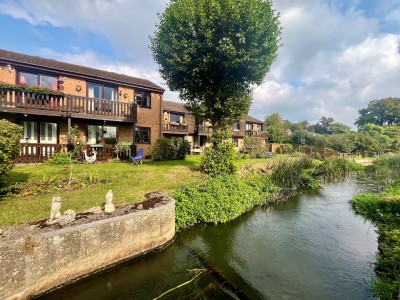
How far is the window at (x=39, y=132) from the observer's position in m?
15.8

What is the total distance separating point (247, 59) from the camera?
484 inches

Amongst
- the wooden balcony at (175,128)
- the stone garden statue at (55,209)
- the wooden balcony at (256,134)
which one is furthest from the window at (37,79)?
the wooden balcony at (256,134)

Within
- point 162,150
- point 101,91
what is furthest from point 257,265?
point 101,91

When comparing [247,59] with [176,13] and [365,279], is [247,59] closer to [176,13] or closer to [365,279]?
[176,13]

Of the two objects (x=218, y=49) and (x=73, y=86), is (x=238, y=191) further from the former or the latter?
(x=73, y=86)

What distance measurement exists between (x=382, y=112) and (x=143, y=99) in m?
89.4

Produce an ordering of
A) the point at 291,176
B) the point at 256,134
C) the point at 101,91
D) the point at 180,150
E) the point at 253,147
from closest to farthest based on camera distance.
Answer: the point at 291,176 → the point at 101,91 → the point at 180,150 → the point at 253,147 → the point at 256,134

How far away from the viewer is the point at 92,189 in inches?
371

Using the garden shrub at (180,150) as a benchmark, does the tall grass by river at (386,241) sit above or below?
below

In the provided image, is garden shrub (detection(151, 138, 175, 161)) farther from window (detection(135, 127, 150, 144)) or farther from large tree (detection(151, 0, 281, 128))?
large tree (detection(151, 0, 281, 128))

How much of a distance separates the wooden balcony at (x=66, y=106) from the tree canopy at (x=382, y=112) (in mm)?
89870

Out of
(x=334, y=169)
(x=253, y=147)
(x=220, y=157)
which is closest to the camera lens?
(x=220, y=157)

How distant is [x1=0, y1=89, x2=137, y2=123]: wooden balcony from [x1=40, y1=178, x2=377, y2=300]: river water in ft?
40.0

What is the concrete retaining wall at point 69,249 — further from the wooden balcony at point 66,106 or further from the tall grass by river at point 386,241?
the wooden balcony at point 66,106
